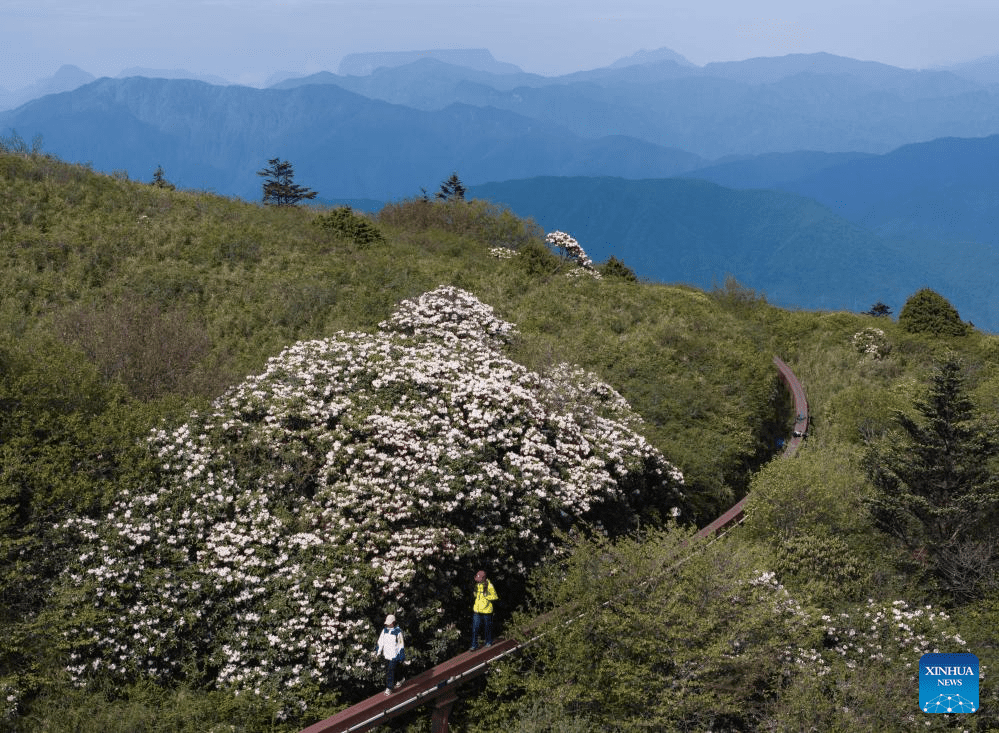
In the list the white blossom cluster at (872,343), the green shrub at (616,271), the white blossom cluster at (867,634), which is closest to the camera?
the white blossom cluster at (867,634)

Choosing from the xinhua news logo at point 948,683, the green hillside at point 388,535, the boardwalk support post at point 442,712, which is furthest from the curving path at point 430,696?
the xinhua news logo at point 948,683

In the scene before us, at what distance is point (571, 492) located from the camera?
1667 cm

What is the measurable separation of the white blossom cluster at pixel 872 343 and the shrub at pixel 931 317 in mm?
2101

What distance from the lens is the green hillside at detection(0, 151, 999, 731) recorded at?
13.0 meters

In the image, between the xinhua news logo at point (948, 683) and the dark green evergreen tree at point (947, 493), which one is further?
the dark green evergreen tree at point (947, 493)

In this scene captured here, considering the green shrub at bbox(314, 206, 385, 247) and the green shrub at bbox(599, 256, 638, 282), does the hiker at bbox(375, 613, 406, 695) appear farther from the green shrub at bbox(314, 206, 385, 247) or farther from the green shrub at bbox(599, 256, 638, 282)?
the green shrub at bbox(599, 256, 638, 282)

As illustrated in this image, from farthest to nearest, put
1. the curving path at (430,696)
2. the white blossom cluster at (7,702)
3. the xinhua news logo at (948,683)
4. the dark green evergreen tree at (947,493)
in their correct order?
1. the dark green evergreen tree at (947,493)
2. the xinhua news logo at (948,683)
3. the curving path at (430,696)
4. the white blossom cluster at (7,702)

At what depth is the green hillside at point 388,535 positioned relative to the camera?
512 inches

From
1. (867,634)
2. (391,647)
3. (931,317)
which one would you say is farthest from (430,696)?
Answer: (931,317)

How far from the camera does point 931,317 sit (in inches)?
1614

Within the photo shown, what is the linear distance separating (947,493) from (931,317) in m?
27.4

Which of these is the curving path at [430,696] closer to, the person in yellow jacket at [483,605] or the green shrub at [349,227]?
the person in yellow jacket at [483,605]

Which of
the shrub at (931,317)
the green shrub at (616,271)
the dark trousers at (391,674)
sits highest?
the green shrub at (616,271)

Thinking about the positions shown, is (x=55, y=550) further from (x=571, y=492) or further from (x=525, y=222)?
(x=525, y=222)
